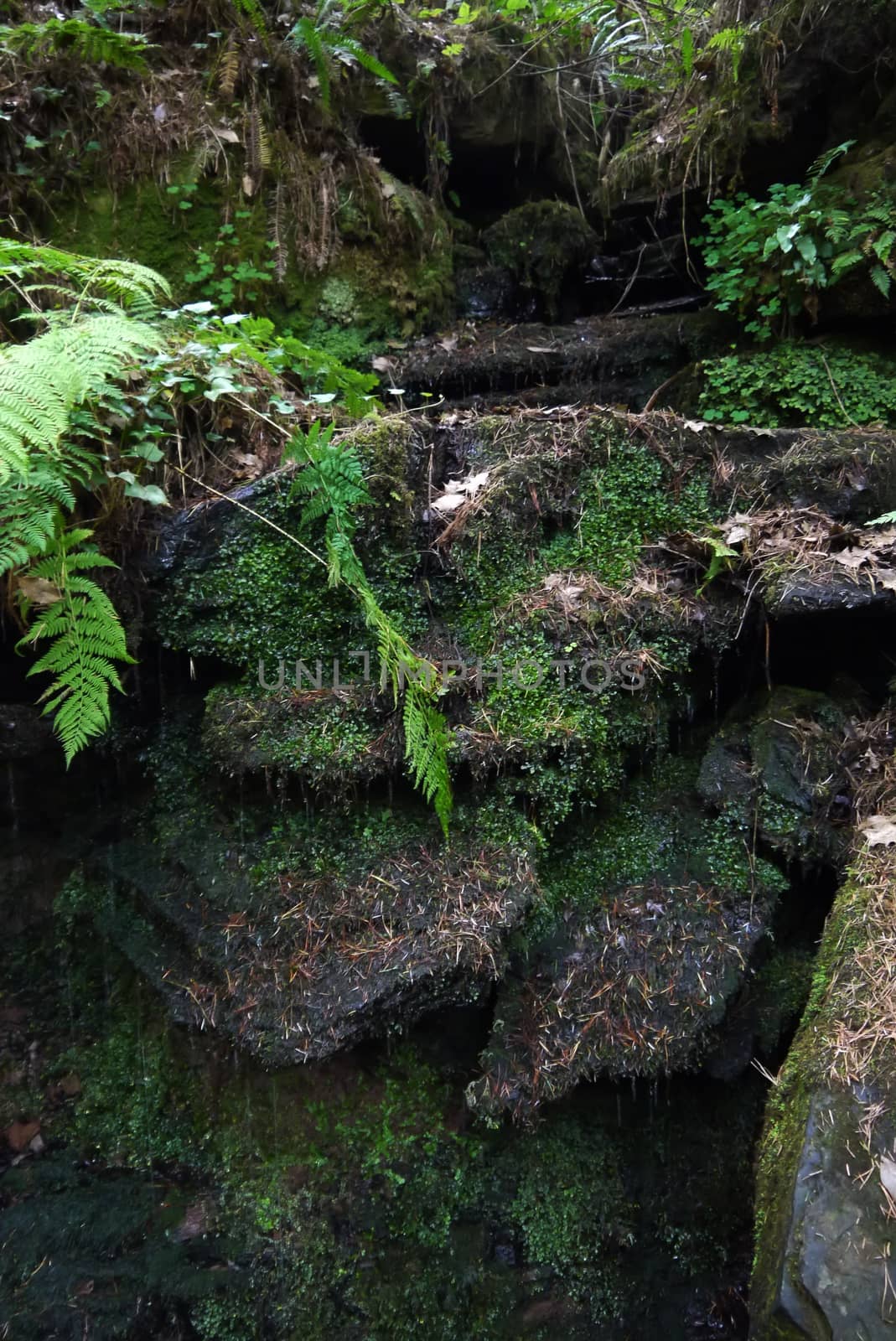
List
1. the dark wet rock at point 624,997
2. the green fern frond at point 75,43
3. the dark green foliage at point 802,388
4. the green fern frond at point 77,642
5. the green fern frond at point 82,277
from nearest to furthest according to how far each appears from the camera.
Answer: the green fern frond at point 77,642, the dark wet rock at point 624,997, the green fern frond at point 82,277, the green fern frond at point 75,43, the dark green foliage at point 802,388

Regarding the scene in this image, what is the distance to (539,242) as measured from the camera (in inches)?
254

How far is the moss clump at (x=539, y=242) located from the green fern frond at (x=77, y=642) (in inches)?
196

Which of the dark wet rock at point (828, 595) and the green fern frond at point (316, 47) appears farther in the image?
the green fern frond at point (316, 47)

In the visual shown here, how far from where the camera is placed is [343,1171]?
3494 millimetres

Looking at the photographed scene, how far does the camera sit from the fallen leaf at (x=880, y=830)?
9.91ft

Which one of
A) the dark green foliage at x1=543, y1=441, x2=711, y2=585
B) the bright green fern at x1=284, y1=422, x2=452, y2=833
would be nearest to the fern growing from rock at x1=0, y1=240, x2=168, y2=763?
the bright green fern at x1=284, y1=422, x2=452, y2=833

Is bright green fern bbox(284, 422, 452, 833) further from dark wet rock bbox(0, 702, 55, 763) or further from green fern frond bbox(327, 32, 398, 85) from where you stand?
green fern frond bbox(327, 32, 398, 85)

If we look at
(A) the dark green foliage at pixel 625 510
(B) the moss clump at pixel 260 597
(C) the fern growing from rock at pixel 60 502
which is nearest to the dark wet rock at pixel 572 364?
(A) the dark green foliage at pixel 625 510

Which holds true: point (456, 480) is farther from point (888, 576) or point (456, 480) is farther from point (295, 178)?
point (295, 178)

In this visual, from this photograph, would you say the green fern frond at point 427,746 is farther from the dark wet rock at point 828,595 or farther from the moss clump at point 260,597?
the dark wet rock at point 828,595

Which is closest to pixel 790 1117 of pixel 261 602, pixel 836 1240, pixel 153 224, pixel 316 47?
pixel 836 1240

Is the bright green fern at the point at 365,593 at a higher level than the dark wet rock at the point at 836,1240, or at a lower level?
higher

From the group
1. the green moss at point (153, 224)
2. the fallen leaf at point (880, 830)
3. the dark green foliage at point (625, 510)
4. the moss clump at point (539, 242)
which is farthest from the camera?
the moss clump at point (539, 242)

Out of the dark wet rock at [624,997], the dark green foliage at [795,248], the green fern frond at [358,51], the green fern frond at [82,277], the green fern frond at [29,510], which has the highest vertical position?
the green fern frond at [358,51]
